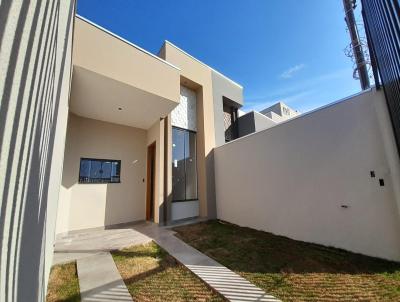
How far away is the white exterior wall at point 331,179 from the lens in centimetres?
301

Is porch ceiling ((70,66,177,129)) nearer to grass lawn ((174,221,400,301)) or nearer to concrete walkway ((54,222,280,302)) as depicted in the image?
concrete walkway ((54,222,280,302))

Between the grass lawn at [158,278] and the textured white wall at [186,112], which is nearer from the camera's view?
the grass lawn at [158,278]

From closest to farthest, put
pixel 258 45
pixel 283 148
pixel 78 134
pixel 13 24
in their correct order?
pixel 13 24 → pixel 283 148 → pixel 78 134 → pixel 258 45

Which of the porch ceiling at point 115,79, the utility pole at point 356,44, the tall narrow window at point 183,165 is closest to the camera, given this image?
the porch ceiling at point 115,79

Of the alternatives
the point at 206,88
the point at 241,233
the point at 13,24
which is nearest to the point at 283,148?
the point at 241,233

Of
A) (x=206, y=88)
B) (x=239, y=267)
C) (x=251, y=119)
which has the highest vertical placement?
(x=206, y=88)

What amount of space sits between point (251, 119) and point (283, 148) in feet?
14.2

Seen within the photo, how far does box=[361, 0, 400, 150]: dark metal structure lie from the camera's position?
2.01m

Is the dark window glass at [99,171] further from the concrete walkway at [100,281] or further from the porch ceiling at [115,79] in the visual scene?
the concrete walkway at [100,281]

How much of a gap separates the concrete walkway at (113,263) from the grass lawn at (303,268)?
0.22m

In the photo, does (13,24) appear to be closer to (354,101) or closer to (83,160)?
(354,101)

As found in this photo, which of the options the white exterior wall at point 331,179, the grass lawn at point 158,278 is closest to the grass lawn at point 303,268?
the white exterior wall at point 331,179

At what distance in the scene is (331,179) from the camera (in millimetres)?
3656

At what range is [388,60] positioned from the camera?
2514 millimetres
